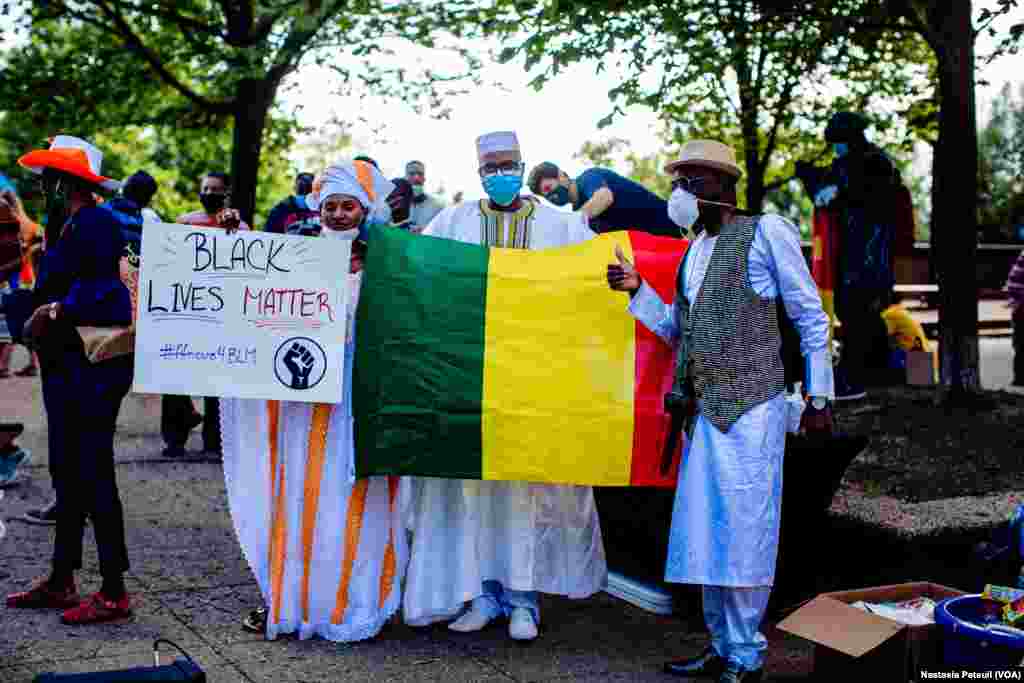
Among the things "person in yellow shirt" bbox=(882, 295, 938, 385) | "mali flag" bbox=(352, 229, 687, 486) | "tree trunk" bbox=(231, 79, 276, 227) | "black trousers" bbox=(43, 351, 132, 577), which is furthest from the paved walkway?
"tree trunk" bbox=(231, 79, 276, 227)

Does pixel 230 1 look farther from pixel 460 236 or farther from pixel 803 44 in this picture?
pixel 460 236

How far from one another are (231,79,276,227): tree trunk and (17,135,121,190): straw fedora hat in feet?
36.1

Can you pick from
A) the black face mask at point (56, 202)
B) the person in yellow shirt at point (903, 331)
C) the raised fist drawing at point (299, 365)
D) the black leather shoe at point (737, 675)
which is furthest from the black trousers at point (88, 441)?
the person in yellow shirt at point (903, 331)

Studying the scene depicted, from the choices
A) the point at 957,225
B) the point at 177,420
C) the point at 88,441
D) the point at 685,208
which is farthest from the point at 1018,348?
the point at 88,441

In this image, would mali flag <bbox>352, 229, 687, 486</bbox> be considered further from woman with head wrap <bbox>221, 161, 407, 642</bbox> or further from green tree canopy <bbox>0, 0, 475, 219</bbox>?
green tree canopy <bbox>0, 0, 475, 219</bbox>

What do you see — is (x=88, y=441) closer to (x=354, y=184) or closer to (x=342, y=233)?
(x=342, y=233)

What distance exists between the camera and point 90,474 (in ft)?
18.9

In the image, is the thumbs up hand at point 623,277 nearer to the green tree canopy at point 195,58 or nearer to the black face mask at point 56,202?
the black face mask at point 56,202

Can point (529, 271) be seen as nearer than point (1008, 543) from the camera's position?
No

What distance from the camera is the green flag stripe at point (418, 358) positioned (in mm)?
5633

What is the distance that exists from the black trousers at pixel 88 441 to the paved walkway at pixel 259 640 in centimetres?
40

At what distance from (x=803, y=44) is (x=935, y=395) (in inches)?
123

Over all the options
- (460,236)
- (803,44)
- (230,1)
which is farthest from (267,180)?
(460,236)

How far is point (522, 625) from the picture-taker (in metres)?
5.77
